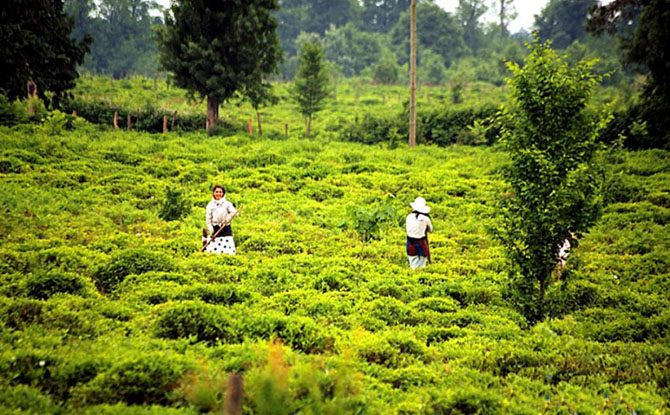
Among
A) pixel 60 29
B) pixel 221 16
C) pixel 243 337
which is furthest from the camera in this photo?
pixel 221 16

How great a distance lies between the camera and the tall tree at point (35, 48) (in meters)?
10.1

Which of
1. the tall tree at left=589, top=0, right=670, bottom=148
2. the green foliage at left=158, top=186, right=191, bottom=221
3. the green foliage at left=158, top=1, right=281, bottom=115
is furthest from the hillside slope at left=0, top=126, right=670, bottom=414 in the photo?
the green foliage at left=158, top=1, right=281, bottom=115

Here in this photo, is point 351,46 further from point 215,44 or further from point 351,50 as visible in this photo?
point 215,44

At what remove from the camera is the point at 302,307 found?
7988 mm

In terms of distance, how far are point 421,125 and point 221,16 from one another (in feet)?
41.6

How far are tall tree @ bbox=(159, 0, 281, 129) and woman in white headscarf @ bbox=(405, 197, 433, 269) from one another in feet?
59.9

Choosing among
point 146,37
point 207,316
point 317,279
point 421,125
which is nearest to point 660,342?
point 317,279

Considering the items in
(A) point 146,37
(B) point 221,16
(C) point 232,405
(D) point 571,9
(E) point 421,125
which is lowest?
(C) point 232,405

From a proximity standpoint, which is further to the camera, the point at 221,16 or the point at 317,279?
the point at 221,16

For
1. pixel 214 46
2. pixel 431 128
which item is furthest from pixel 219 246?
pixel 431 128

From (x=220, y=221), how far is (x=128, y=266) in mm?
2144

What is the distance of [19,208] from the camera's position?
12.3 meters

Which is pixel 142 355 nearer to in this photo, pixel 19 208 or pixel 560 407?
pixel 560 407

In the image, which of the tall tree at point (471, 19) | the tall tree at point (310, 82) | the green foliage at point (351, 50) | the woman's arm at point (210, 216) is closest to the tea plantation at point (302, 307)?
the woman's arm at point (210, 216)
